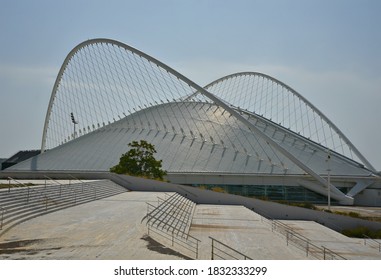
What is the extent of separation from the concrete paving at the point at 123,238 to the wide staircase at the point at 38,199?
624mm

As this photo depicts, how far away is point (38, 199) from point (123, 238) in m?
10.3

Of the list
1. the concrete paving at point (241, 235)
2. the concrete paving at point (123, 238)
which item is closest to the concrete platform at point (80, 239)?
the concrete paving at point (123, 238)

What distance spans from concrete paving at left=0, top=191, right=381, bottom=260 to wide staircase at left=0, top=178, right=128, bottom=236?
0.62 meters

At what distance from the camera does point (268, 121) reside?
2741 inches

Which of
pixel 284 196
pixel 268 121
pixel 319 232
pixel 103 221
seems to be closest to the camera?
pixel 103 221

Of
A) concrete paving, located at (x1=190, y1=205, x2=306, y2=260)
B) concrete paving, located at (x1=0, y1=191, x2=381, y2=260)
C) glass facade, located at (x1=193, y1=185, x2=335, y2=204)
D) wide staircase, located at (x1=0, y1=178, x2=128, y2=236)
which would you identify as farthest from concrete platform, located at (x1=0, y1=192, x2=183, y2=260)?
glass facade, located at (x1=193, y1=185, x2=335, y2=204)

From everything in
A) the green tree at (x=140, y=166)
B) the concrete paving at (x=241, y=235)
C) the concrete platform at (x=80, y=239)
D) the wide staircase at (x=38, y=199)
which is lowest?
the concrete paving at (x=241, y=235)

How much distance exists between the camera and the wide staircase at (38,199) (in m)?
18.8

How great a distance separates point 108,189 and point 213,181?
17463 millimetres

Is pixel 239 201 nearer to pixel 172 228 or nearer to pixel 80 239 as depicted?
pixel 172 228

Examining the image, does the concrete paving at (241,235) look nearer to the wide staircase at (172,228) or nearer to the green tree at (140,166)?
the wide staircase at (172,228)

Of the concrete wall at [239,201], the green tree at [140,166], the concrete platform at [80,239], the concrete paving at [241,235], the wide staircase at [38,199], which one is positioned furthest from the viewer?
the green tree at [140,166]
